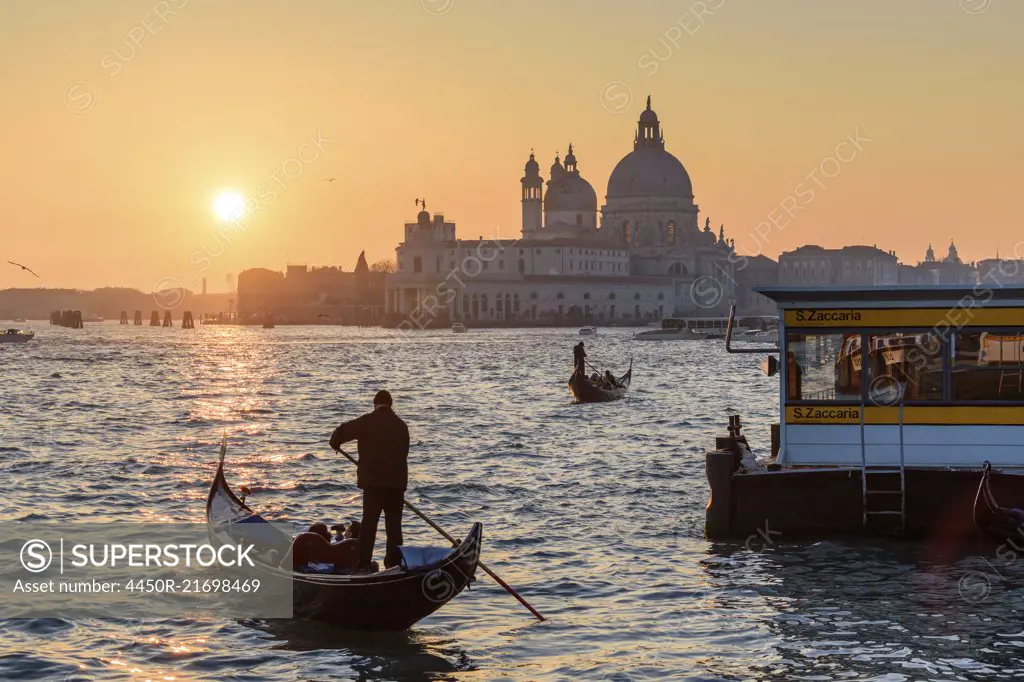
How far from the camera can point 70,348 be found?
10212 centimetres

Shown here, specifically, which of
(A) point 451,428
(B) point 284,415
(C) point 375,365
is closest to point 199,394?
(B) point 284,415

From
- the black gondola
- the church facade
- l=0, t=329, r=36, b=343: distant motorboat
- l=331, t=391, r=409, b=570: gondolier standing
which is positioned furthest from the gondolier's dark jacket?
the church facade

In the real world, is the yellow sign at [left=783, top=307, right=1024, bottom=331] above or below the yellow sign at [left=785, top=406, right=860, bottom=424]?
above

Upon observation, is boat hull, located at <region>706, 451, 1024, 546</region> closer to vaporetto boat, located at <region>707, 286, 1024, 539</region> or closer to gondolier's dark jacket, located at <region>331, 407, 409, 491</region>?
vaporetto boat, located at <region>707, 286, 1024, 539</region>

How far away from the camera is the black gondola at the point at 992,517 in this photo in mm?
14922

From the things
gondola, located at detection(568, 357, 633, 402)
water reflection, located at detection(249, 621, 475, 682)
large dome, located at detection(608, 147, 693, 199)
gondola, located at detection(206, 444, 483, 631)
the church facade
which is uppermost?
large dome, located at detection(608, 147, 693, 199)

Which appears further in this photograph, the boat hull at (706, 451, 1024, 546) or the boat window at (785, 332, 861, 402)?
the boat window at (785, 332, 861, 402)

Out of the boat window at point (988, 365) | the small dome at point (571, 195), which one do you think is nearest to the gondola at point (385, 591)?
the boat window at point (988, 365)

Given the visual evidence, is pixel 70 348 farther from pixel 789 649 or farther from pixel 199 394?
pixel 789 649

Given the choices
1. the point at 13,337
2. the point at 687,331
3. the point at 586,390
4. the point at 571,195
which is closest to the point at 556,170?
the point at 571,195

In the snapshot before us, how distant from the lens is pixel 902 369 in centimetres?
1580

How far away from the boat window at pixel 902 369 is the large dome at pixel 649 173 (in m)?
164

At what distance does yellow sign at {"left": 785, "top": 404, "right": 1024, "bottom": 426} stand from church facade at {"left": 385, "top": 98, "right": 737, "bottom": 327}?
152 meters

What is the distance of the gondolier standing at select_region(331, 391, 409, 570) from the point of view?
1206 centimetres
